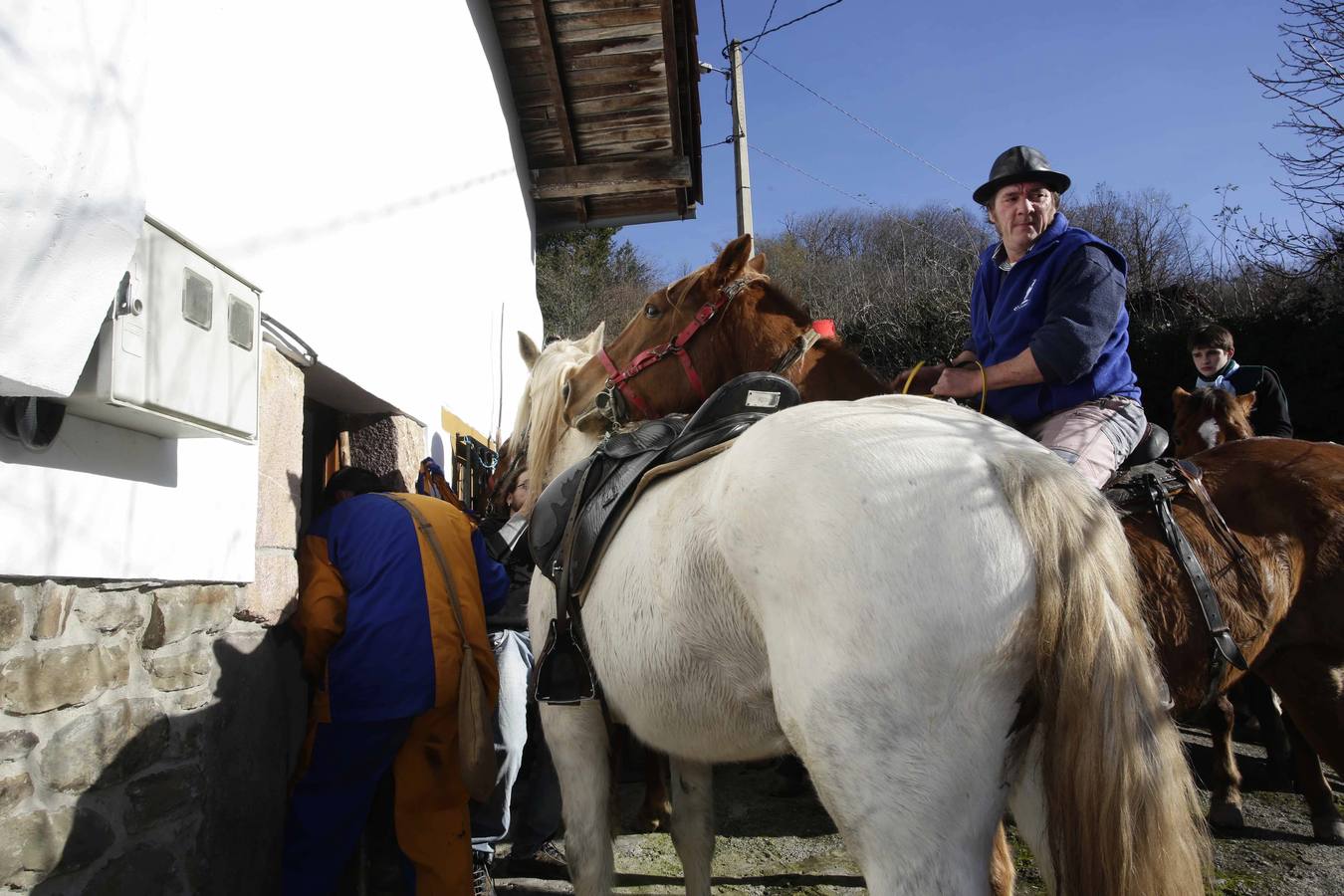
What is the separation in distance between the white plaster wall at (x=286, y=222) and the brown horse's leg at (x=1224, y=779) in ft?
15.6

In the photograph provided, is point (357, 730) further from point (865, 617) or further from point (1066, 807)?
point (1066, 807)

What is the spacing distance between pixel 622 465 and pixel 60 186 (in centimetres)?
147

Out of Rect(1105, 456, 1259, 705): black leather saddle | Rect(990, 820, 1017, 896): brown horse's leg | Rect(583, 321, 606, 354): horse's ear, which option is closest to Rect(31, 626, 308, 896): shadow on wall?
Rect(583, 321, 606, 354): horse's ear

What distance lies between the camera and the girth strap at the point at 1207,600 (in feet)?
7.83

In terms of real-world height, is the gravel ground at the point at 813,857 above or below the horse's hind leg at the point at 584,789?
below

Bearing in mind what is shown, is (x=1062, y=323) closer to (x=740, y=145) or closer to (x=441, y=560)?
(x=441, y=560)

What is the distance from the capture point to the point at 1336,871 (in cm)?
353

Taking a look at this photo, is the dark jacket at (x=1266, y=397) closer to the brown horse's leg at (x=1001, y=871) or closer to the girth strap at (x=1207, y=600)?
the girth strap at (x=1207, y=600)

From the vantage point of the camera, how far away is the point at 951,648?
1417 mm

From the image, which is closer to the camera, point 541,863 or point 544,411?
point 544,411

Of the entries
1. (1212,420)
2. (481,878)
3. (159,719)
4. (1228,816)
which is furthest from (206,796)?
(1212,420)

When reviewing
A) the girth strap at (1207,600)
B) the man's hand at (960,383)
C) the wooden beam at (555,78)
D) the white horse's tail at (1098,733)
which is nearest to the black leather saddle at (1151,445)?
the girth strap at (1207,600)

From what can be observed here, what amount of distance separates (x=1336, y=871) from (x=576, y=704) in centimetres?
361

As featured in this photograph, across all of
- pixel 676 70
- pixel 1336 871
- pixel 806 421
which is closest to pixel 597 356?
pixel 806 421
